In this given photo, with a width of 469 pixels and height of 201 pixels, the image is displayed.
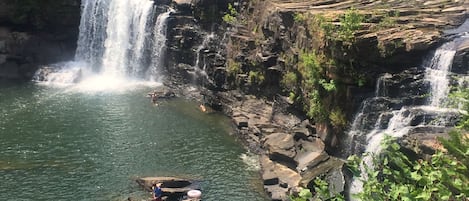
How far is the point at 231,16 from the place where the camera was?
160 feet

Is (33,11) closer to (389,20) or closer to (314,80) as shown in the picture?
(314,80)

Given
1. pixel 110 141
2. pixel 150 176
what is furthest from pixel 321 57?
pixel 110 141

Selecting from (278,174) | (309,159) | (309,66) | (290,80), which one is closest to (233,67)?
(290,80)

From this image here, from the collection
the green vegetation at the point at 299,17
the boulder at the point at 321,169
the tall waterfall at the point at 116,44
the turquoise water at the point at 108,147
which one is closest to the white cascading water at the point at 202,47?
the turquoise water at the point at 108,147

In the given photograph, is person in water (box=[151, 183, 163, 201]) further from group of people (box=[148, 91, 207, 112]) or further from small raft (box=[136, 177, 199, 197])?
group of people (box=[148, 91, 207, 112])

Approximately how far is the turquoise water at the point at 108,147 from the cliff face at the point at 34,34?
19.4 feet

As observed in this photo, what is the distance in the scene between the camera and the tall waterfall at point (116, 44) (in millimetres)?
54406

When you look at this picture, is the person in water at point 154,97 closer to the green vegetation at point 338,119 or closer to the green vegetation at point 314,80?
the green vegetation at point 314,80

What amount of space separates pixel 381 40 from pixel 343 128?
591 centimetres

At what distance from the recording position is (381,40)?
31031 mm

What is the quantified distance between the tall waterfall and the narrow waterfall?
28345mm

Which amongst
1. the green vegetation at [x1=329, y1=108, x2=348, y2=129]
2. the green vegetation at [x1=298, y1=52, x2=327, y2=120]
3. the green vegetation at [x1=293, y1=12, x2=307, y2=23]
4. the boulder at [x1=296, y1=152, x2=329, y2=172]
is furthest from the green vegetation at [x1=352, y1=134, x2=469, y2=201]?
the green vegetation at [x1=293, y1=12, x2=307, y2=23]

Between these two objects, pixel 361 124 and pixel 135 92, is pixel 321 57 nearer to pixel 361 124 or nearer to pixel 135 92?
pixel 361 124

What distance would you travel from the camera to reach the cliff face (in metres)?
54.2
